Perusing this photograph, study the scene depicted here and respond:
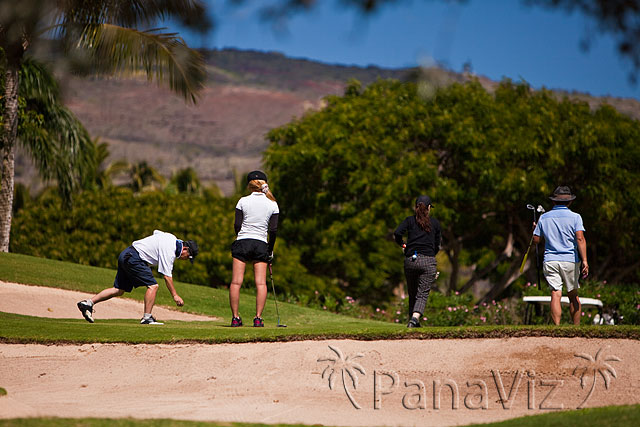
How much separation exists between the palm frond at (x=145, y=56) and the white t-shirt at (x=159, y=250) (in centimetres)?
715

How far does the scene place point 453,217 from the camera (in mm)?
26375

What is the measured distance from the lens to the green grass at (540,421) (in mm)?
5848

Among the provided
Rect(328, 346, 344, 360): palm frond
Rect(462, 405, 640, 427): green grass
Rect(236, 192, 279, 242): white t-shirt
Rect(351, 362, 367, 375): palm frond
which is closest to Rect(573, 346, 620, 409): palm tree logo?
Rect(462, 405, 640, 427): green grass

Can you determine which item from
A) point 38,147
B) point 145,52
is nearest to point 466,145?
point 145,52

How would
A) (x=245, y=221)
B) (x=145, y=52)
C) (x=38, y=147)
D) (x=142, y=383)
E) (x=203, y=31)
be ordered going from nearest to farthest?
1. (x=203, y=31)
2. (x=142, y=383)
3. (x=245, y=221)
4. (x=145, y=52)
5. (x=38, y=147)

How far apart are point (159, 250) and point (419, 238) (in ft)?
12.4

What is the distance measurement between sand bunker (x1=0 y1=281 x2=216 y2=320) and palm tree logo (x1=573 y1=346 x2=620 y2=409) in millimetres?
9406

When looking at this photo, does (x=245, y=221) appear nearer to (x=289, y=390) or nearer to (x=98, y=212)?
(x=289, y=390)

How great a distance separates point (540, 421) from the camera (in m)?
6.46

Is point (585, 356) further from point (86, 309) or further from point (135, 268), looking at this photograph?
point (86, 309)

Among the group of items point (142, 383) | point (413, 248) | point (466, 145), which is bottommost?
point (142, 383)

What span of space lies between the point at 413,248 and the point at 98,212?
17.7 metres

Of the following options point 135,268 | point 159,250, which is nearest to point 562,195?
point 159,250

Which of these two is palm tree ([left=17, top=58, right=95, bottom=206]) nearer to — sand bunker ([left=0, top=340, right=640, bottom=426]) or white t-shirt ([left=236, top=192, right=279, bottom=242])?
white t-shirt ([left=236, top=192, right=279, bottom=242])
